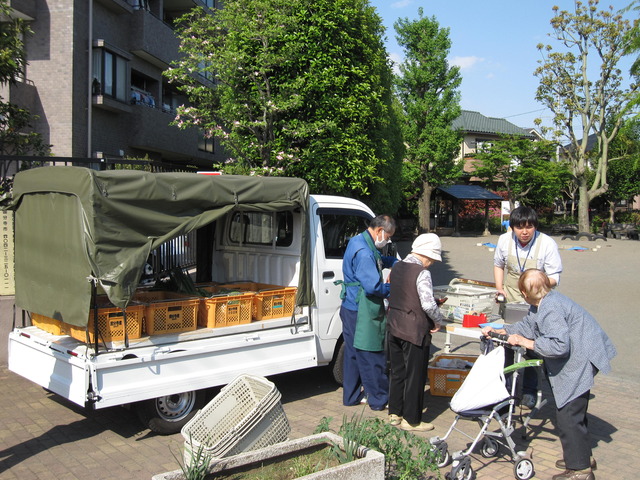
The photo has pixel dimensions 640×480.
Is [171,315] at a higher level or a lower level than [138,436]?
higher

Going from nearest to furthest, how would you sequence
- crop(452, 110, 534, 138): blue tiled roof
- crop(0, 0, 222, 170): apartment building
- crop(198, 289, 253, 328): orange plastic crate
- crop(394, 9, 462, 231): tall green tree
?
crop(198, 289, 253, 328): orange plastic crate
crop(0, 0, 222, 170): apartment building
crop(394, 9, 462, 231): tall green tree
crop(452, 110, 534, 138): blue tiled roof

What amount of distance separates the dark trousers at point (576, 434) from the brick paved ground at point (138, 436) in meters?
0.40

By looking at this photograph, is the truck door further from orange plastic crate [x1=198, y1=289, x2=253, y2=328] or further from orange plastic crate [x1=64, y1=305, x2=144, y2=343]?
A: orange plastic crate [x1=64, y1=305, x2=144, y2=343]

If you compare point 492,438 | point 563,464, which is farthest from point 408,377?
point 563,464

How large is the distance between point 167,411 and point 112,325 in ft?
3.34

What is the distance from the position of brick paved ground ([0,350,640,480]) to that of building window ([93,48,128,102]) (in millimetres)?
10538

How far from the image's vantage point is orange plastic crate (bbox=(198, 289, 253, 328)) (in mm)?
5785

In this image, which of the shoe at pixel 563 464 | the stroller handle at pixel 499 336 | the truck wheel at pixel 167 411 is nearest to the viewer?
the shoe at pixel 563 464

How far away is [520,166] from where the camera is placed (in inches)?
1528

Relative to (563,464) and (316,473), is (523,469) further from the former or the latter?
(316,473)

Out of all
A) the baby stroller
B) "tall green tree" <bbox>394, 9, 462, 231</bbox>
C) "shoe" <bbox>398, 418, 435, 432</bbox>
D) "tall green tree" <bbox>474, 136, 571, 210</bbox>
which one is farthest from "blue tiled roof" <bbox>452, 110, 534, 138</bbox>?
the baby stroller

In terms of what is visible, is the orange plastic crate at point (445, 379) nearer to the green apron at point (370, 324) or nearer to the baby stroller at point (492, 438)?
the green apron at point (370, 324)

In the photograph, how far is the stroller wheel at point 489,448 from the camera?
193 inches

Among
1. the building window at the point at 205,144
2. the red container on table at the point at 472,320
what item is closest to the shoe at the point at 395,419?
the red container on table at the point at 472,320
